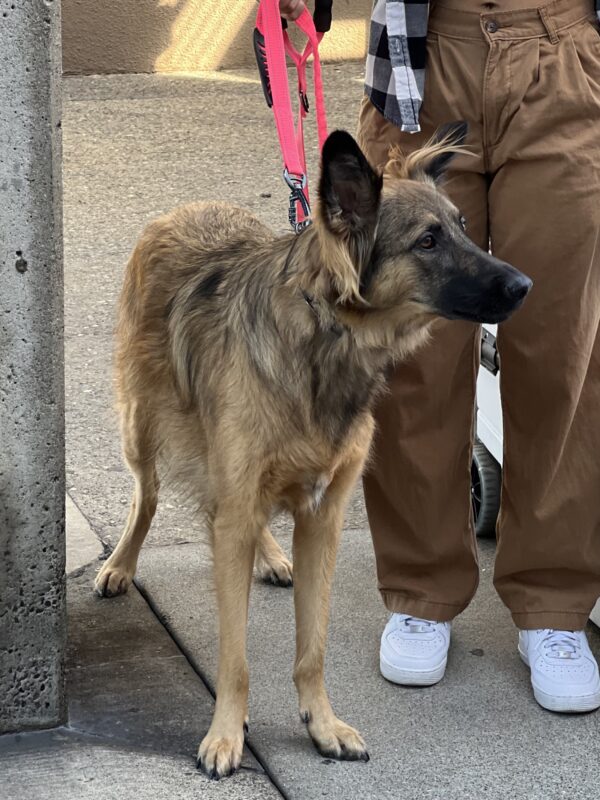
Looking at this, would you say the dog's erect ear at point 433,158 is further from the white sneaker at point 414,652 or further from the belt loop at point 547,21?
the white sneaker at point 414,652

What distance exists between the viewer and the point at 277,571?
4.11 metres

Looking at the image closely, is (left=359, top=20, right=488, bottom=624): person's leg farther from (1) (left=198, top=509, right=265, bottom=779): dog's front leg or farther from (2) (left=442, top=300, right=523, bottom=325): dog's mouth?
(1) (left=198, top=509, right=265, bottom=779): dog's front leg

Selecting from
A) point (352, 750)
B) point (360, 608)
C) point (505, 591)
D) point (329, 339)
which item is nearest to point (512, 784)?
point (352, 750)

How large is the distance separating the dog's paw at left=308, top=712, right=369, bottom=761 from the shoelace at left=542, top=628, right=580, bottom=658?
2.12 feet

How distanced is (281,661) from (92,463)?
4.80 ft

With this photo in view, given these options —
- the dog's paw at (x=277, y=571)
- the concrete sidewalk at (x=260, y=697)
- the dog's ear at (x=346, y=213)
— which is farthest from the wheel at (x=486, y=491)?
the dog's ear at (x=346, y=213)

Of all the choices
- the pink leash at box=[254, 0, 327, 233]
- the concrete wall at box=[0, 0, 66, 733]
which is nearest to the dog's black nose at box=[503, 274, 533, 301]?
the pink leash at box=[254, 0, 327, 233]

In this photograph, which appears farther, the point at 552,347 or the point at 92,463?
the point at 92,463

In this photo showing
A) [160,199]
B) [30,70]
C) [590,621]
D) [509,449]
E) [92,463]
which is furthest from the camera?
[160,199]

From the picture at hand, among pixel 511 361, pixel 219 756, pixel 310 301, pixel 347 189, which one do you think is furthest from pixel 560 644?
pixel 347 189

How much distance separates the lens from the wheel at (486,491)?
14.4 feet

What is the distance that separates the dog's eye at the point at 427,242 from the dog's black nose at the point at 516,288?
0.67 ft

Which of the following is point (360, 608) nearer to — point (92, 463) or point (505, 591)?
point (505, 591)

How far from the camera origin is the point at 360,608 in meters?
4.02
